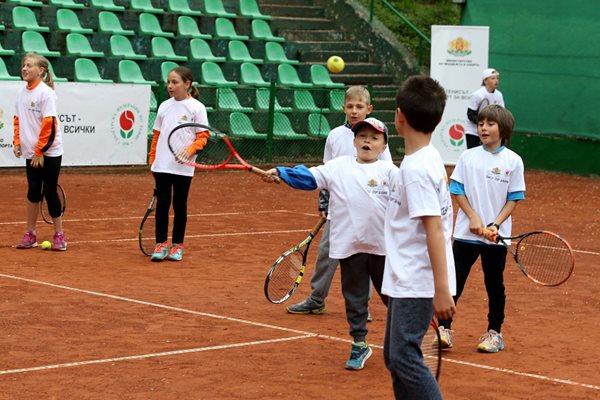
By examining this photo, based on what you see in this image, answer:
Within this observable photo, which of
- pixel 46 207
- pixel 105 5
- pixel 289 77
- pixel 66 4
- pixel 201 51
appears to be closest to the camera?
pixel 46 207

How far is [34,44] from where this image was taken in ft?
68.1

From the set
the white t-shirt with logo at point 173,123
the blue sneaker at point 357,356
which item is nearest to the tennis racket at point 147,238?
the white t-shirt with logo at point 173,123

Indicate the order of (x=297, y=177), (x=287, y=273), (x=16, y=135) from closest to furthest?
(x=297, y=177) → (x=287, y=273) → (x=16, y=135)

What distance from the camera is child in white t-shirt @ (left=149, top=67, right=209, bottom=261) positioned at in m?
11.2

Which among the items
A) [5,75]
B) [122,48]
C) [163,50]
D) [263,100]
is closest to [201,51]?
[163,50]

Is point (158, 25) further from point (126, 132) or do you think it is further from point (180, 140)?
point (180, 140)

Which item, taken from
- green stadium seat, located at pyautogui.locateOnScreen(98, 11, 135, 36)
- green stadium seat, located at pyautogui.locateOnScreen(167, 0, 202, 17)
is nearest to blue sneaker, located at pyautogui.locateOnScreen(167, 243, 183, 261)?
green stadium seat, located at pyautogui.locateOnScreen(98, 11, 135, 36)

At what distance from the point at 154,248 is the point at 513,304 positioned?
12.0 feet

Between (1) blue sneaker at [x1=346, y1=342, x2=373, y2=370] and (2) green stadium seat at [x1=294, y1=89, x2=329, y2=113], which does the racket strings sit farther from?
(2) green stadium seat at [x1=294, y1=89, x2=329, y2=113]

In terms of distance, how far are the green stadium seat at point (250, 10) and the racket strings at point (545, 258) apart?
1666 cm

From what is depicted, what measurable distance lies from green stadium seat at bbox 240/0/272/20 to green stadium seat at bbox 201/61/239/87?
294cm

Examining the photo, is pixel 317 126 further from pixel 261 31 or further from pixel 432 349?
pixel 432 349

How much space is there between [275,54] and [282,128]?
99.2 inches

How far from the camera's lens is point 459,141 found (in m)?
23.6
